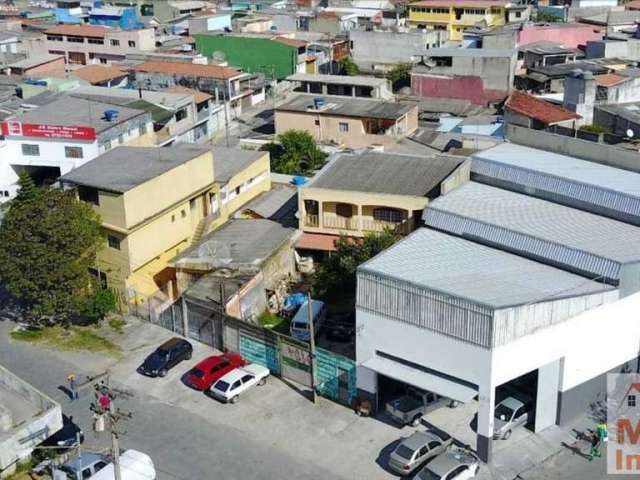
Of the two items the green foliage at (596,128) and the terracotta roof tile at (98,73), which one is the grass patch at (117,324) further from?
the terracotta roof tile at (98,73)

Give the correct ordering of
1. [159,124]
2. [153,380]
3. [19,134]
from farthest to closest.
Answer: [159,124]
[19,134]
[153,380]

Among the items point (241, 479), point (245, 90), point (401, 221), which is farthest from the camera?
point (245, 90)

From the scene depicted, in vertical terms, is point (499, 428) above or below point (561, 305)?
below

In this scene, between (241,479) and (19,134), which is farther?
(19,134)

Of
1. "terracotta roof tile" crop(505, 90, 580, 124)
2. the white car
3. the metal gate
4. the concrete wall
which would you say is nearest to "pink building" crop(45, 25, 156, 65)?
"terracotta roof tile" crop(505, 90, 580, 124)

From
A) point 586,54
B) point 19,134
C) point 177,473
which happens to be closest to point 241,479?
point 177,473

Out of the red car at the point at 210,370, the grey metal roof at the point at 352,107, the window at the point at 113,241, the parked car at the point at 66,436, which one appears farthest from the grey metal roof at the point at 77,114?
the parked car at the point at 66,436

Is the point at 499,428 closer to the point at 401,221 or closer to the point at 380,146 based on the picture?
the point at 401,221

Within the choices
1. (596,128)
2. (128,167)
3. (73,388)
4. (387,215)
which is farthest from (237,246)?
(596,128)
